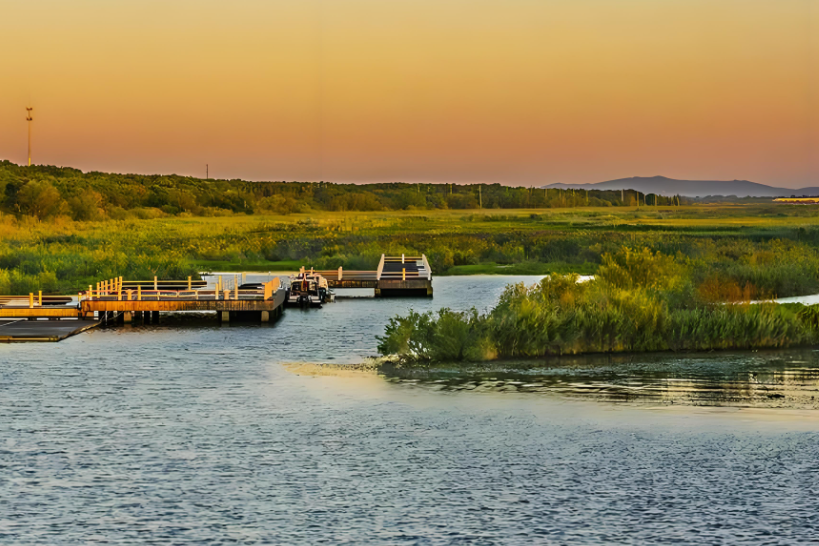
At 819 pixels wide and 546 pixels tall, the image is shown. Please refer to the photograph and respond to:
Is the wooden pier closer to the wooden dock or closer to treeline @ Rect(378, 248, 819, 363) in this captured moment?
the wooden dock

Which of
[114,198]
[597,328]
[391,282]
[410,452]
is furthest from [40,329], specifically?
[114,198]

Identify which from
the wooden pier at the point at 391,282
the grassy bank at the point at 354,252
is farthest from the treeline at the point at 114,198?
the wooden pier at the point at 391,282

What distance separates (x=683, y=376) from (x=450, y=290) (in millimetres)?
29928

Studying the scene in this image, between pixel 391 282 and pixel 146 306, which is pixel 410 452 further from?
pixel 391 282

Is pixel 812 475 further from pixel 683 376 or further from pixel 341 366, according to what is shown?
pixel 341 366

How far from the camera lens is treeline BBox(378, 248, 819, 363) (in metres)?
28.9

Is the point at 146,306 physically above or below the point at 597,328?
above

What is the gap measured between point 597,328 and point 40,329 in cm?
1858

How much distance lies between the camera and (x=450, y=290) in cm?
5556

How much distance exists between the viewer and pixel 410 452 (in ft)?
60.6

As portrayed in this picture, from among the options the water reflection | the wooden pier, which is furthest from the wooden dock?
the water reflection

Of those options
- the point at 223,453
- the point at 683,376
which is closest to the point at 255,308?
the point at 683,376

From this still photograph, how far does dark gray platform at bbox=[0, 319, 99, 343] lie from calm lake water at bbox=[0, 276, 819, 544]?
12.9 ft

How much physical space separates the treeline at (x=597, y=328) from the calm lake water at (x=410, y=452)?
1.33 m
